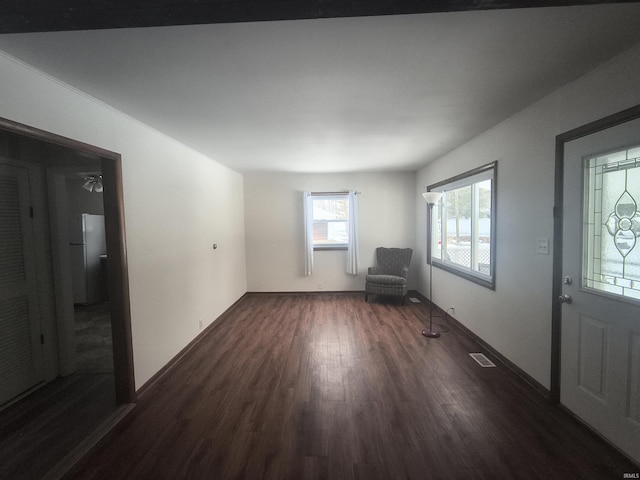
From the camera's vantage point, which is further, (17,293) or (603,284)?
(17,293)

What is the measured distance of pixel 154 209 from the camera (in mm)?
2457

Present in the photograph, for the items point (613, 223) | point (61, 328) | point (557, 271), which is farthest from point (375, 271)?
point (61, 328)

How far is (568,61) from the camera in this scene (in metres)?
1.55

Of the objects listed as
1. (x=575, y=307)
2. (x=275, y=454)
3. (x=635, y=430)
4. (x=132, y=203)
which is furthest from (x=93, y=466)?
(x=575, y=307)

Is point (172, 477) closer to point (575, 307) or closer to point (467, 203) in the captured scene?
point (575, 307)

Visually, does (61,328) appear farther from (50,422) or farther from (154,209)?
(154,209)

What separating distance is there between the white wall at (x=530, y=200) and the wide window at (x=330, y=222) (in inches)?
102

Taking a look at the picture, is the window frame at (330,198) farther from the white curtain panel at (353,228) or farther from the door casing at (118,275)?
the door casing at (118,275)

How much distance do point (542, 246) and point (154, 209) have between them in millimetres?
3410

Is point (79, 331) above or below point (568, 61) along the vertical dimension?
below

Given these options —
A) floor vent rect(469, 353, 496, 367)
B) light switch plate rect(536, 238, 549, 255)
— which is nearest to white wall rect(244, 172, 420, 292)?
floor vent rect(469, 353, 496, 367)

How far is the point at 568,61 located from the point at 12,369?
459 centimetres

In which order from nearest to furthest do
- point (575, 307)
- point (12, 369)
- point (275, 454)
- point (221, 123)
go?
1. point (275, 454)
2. point (575, 307)
3. point (12, 369)
4. point (221, 123)

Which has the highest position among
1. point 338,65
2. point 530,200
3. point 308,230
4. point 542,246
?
point 338,65
